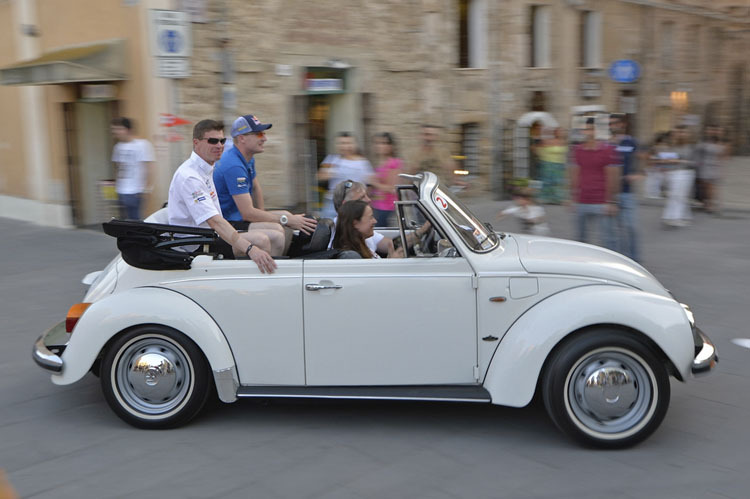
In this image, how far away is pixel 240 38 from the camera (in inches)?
541

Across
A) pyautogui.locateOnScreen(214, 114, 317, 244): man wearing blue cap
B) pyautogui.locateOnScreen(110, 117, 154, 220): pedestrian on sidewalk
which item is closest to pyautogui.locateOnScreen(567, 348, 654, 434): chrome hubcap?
pyautogui.locateOnScreen(214, 114, 317, 244): man wearing blue cap

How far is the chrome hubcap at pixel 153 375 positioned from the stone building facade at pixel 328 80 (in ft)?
26.8

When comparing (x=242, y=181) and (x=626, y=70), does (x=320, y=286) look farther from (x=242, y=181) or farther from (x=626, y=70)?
(x=626, y=70)

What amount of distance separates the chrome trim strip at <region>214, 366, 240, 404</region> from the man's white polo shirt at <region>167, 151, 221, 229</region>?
1030 mm

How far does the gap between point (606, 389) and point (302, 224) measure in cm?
224

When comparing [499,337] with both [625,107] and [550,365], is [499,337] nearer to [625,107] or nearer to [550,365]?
[550,365]

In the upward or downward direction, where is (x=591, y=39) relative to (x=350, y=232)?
upward

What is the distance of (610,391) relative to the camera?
15.0 ft

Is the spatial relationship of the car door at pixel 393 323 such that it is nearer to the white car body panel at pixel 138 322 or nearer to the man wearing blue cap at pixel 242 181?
the white car body panel at pixel 138 322

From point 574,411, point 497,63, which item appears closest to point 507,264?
point 574,411

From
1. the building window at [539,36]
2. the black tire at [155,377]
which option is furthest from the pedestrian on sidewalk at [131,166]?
the building window at [539,36]

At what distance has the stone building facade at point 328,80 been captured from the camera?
13070 millimetres

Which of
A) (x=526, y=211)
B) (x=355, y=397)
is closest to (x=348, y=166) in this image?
(x=526, y=211)

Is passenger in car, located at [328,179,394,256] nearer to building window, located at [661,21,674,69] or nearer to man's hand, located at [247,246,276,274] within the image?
man's hand, located at [247,246,276,274]
